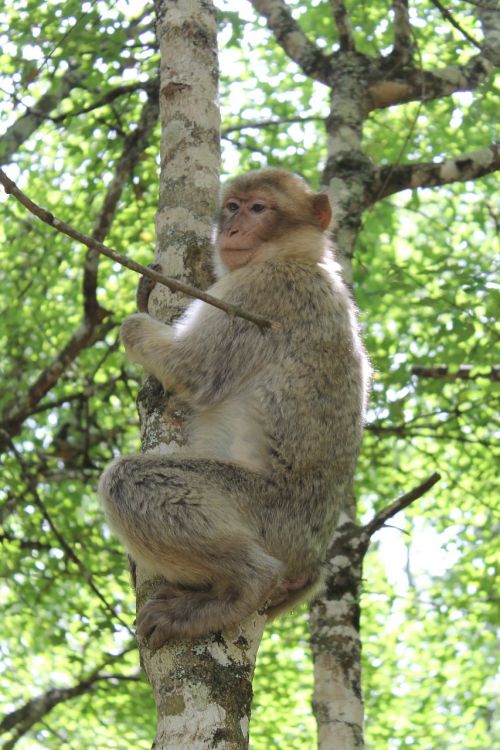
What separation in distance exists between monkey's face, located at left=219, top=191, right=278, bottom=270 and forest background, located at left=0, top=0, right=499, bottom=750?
2.95 m

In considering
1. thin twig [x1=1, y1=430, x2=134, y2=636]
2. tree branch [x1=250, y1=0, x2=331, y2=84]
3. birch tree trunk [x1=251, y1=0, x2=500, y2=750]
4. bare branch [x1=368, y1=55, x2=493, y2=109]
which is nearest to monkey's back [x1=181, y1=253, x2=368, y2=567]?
birch tree trunk [x1=251, y1=0, x2=500, y2=750]

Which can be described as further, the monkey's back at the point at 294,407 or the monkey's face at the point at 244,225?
the monkey's face at the point at 244,225

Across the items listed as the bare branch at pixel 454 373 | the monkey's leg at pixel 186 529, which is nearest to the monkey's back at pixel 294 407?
the monkey's leg at pixel 186 529

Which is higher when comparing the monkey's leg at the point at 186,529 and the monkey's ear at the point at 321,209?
the monkey's ear at the point at 321,209

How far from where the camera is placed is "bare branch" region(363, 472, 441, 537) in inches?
217

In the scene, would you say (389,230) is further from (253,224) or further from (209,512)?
(209,512)

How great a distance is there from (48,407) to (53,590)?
1.84 m

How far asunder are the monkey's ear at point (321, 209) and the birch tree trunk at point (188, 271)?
95cm

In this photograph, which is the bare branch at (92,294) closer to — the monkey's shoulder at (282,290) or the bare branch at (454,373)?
the bare branch at (454,373)

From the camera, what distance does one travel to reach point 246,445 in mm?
4207

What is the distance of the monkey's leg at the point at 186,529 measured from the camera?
3773 millimetres

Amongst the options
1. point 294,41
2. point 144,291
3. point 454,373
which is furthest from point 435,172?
point 144,291

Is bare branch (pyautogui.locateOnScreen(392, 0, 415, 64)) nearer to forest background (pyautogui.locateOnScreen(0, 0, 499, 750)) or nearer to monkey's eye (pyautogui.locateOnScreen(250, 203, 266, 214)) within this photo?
forest background (pyautogui.locateOnScreen(0, 0, 499, 750))

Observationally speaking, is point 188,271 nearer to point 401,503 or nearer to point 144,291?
point 144,291
